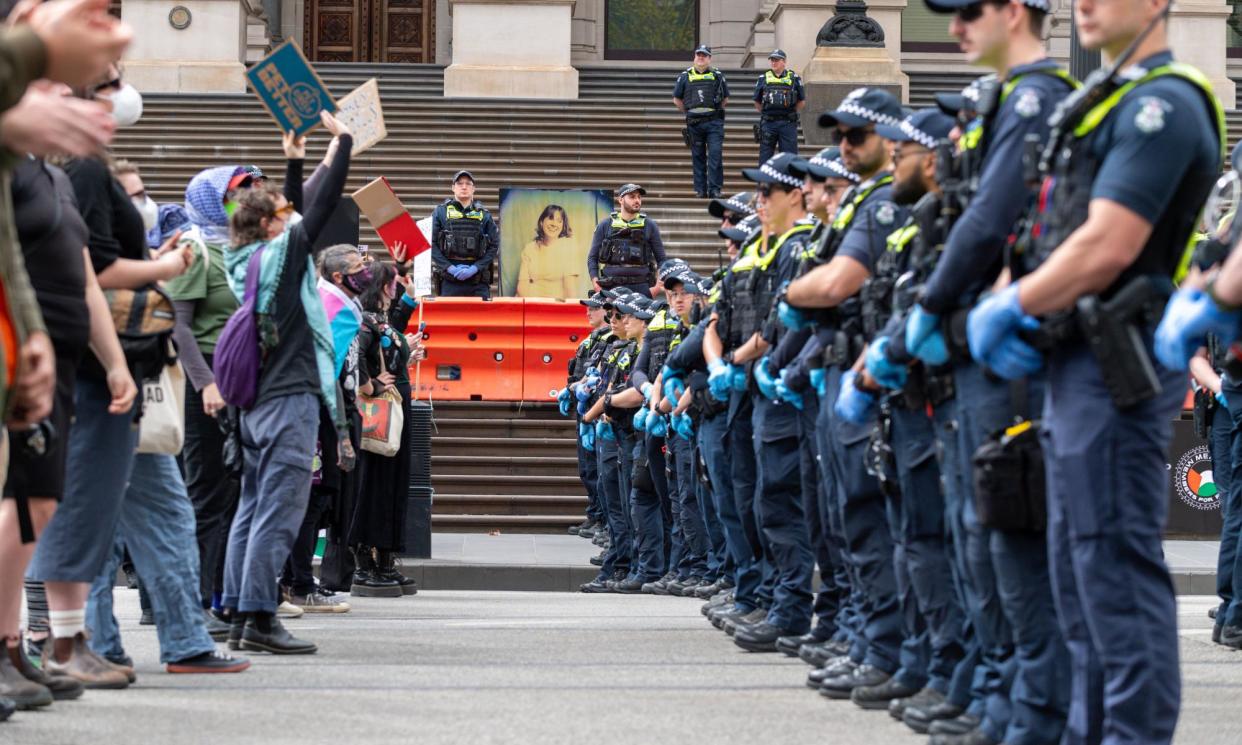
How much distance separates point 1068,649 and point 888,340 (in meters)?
1.49

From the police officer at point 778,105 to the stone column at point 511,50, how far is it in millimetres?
7070

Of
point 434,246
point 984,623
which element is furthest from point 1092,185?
point 434,246

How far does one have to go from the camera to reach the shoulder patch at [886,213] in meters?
7.89

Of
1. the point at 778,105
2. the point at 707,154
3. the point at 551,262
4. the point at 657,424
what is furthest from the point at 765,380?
the point at 707,154

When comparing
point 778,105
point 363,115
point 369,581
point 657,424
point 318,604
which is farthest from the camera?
point 778,105

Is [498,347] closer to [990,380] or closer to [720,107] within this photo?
[720,107]

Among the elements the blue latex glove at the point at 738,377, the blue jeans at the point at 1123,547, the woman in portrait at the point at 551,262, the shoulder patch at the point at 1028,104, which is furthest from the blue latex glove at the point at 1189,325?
the woman in portrait at the point at 551,262

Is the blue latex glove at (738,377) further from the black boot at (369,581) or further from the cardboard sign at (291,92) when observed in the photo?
the black boot at (369,581)

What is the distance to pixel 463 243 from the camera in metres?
22.1

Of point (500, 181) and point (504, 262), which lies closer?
point (504, 262)

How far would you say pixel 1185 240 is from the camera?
521 centimetres

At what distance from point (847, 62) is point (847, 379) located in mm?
25595

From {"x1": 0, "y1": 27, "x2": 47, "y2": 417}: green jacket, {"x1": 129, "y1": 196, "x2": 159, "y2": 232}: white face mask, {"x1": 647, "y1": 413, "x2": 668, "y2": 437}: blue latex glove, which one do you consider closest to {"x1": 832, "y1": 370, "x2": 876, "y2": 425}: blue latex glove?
{"x1": 129, "y1": 196, "x2": 159, "y2": 232}: white face mask

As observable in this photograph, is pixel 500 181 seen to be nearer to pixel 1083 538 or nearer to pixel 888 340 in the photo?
pixel 888 340
